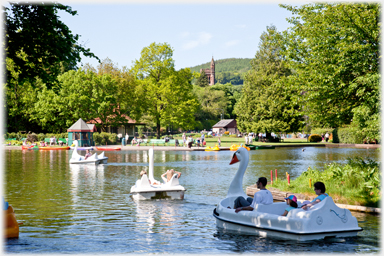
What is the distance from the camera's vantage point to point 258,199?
11609mm

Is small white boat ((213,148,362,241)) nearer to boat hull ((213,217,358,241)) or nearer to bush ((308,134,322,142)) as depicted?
boat hull ((213,217,358,241))

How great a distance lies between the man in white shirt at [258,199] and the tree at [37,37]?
23.8 feet

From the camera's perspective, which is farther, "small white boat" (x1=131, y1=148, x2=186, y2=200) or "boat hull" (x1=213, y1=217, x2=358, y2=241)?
"small white boat" (x1=131, y1=148, x2=186, y2=200)

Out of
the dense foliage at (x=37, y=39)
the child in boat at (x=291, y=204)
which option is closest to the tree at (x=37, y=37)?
the dense foliage at (x=37, y=39)

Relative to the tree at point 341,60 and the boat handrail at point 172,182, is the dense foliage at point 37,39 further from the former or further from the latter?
the tree at point 341,60

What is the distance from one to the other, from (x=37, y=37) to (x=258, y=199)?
8.50 metres

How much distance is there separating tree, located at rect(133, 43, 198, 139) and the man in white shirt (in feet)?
182

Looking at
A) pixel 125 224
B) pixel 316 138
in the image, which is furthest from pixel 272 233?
pixel 316 138

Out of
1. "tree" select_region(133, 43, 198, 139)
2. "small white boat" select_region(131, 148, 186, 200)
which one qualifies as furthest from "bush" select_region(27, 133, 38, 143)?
"small white boat" select_region(131, 148, 186, 200)

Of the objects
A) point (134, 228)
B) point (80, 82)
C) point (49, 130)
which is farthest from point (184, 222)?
point (49, 130)

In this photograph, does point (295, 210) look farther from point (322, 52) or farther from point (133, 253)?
point (322, 52)

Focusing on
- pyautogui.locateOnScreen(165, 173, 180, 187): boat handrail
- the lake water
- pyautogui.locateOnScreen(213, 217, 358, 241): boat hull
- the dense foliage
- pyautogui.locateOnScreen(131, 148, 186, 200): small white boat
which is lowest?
the lake water

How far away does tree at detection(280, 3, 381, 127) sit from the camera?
17.9 metres

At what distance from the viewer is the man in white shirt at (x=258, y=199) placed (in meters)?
11.5
